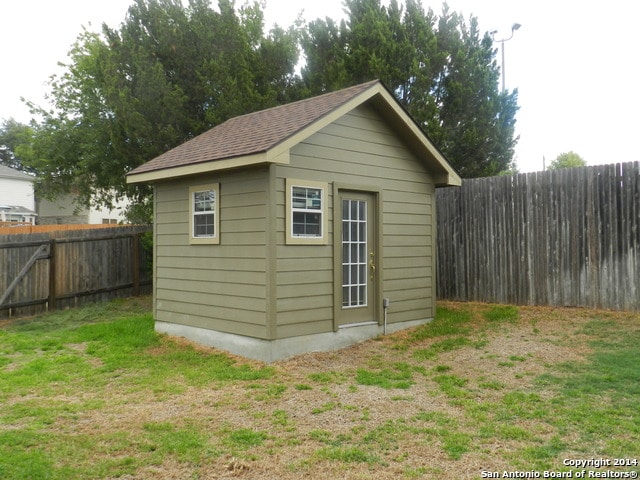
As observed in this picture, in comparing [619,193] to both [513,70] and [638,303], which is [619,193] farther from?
[513,70]

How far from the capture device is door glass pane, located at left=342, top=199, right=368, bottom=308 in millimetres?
8281

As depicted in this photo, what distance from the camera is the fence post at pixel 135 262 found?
45.1ft

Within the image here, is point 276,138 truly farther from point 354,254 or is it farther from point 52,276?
point 52,276

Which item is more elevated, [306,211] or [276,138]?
[276,138]

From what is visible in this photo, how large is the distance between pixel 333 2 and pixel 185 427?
573 inches

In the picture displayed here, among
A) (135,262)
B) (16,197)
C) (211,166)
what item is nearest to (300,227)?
(211,166)

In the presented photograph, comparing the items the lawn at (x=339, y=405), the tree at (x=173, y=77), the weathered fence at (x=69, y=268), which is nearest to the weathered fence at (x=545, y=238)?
the lawn at (x=339, y=405)

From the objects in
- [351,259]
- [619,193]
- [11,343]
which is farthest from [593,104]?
[11,343]

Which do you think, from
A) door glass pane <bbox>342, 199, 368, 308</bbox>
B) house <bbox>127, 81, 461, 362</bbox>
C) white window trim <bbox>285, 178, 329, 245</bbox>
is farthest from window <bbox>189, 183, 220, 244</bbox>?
door glass pane <bbox>342, 199, 368, 308</bbox>

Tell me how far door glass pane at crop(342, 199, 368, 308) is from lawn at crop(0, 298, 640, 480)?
2.54ft

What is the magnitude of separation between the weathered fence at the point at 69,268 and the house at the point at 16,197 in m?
20.8

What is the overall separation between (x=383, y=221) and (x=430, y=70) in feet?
25.2

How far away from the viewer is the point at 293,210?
294 inches

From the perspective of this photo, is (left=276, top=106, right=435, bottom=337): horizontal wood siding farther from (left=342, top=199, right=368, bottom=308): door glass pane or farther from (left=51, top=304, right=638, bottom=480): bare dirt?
(left=51, top=304, right=638, bottom=480): bare dirt
